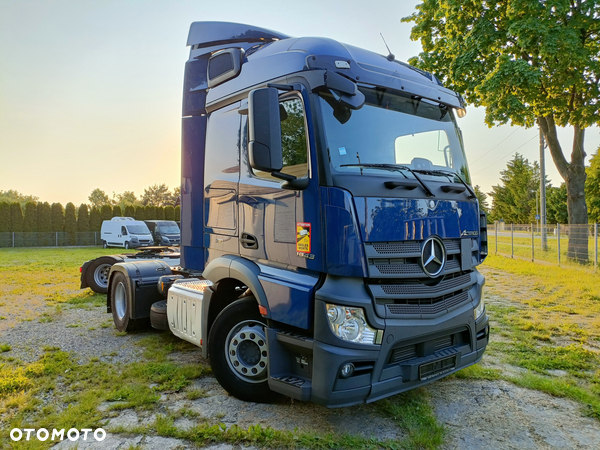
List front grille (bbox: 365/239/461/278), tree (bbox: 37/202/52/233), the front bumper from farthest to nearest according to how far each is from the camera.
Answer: tree (bbox: 37/202/52/233) → front grille (bbox: 365/239/461/278) → the front bumper

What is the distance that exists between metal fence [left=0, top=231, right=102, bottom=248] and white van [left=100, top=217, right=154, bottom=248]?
6.01 metres

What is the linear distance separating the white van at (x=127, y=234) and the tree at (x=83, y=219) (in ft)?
21.0

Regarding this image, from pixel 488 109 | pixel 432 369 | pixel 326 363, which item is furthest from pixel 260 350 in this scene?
pixel 488 109

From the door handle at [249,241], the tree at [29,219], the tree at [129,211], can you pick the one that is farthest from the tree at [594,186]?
the tree at [29,219]

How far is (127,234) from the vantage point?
3219 cm

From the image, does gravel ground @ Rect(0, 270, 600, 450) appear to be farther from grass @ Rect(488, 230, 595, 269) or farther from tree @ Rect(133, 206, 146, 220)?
tree @ Rect(133, 206, 146, 220)

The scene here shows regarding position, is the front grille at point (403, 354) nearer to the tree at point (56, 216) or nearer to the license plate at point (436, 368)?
the license plate at point (436, 368)

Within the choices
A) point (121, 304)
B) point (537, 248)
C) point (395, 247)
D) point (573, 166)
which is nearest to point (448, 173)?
point (395, 247)

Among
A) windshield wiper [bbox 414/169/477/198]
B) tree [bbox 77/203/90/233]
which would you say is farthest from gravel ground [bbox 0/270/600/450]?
tree [bbox 77/203/90/233]

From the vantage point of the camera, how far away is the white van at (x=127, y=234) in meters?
31.6

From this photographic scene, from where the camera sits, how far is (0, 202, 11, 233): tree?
35.7 m

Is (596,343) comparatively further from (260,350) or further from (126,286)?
(126,286)

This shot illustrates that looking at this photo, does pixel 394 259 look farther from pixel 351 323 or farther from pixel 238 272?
pixel 238 272

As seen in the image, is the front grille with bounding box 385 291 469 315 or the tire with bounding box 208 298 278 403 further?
the tire with bounding box 208 298 278 403
